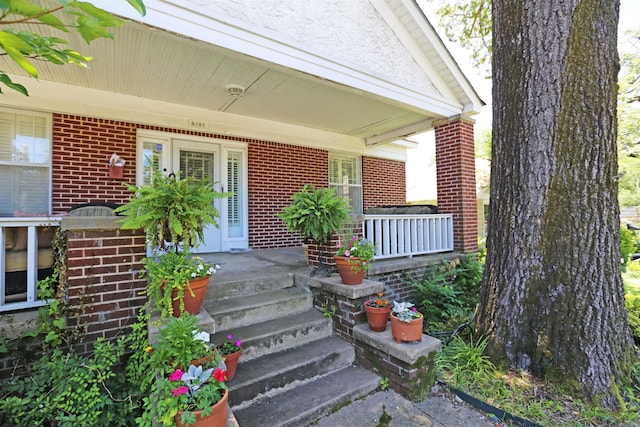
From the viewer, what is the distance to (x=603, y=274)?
9.06ft

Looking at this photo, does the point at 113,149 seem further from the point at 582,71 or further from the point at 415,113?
the point at 582,71

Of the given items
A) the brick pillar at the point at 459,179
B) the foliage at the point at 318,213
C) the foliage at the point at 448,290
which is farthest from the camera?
the brick pillar at the point at 459,179

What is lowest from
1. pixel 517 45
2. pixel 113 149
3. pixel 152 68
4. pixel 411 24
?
pixel 113 149

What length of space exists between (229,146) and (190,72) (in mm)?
1911

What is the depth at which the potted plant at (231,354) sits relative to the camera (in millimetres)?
2488

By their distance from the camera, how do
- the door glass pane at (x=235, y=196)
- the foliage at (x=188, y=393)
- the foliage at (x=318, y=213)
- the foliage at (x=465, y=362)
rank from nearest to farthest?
1. the foliage at (x=188, y=393)
2. the foliage at (x=465, y=362)
3. the foliage at (x=318, y=213)
4. the door glass pane at (x=235, y=196)

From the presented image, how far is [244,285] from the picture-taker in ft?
11.5

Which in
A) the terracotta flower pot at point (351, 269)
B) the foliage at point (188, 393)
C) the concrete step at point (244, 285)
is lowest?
the foliage at point (188, 393)

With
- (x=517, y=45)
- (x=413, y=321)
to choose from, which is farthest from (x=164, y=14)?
(x=413, y=321)

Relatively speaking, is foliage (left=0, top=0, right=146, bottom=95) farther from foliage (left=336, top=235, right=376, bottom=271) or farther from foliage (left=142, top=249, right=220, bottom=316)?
foliage (left=336, top=235, right=376, bottom=271)

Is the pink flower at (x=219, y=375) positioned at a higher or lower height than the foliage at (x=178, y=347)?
lower

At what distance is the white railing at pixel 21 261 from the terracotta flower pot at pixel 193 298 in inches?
44.0

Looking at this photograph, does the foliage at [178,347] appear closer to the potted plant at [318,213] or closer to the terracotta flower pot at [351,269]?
the terracotta flower pot at [351,269]

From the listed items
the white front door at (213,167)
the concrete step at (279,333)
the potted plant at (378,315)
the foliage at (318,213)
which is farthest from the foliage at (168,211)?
the white front door at (213,167)
